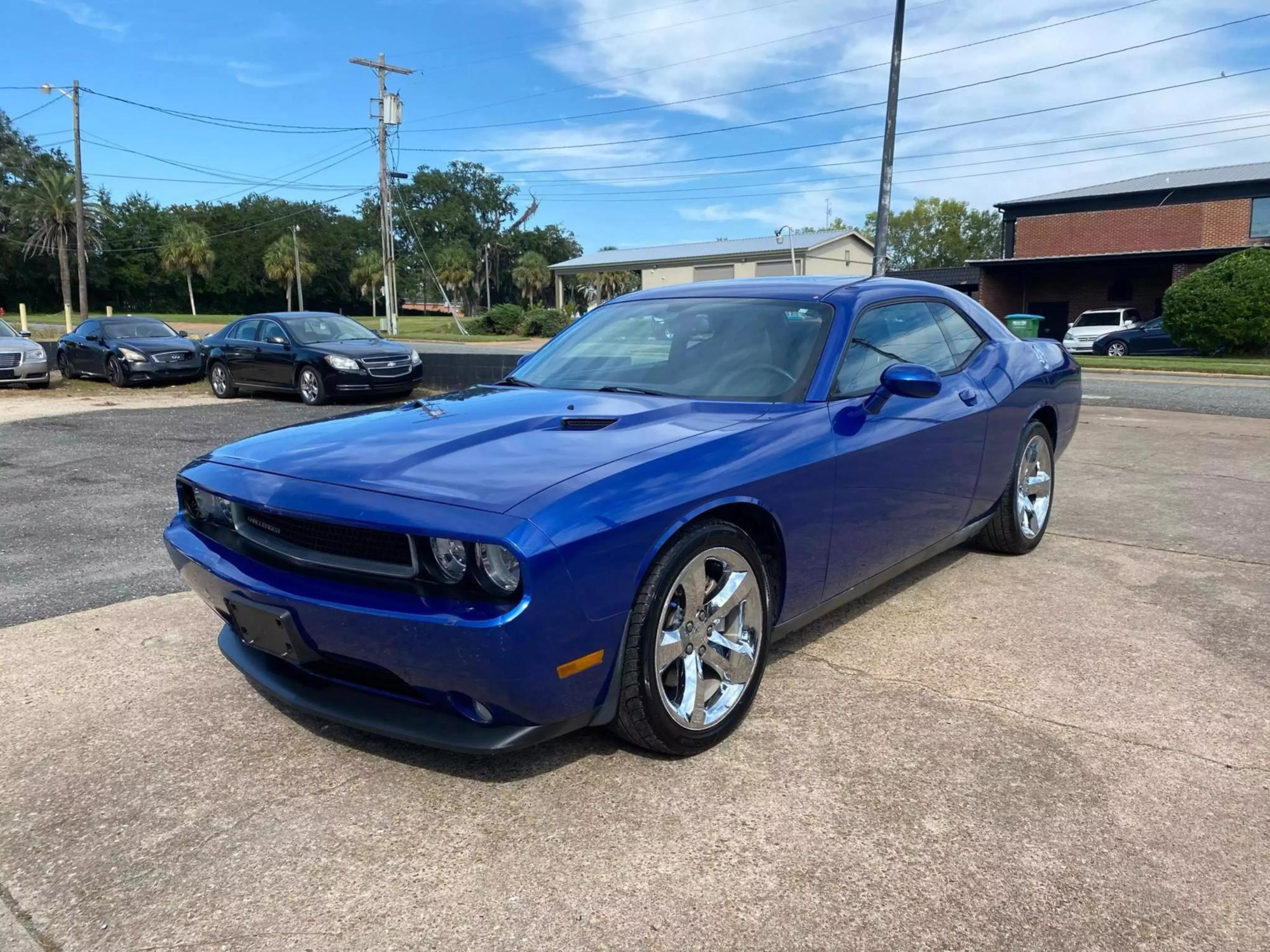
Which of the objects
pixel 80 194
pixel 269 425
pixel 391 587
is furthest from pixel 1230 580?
pixel 80 194

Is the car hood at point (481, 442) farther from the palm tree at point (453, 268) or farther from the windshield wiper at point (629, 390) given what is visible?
the palm tree at point (453, 268)

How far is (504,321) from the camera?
43.0m

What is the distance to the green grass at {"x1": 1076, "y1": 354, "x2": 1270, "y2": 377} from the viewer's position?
20.2 m

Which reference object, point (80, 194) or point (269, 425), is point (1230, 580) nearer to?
point (269, 425)

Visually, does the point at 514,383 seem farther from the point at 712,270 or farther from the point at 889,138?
the point at 712,270

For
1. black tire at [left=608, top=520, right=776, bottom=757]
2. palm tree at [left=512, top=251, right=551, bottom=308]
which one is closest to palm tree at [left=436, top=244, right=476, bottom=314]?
palm tree at [left=512, top=251, right=551, bottom=308]

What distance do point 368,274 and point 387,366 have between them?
6655 cm

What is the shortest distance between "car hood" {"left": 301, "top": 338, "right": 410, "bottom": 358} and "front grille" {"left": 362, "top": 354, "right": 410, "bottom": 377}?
61 mm

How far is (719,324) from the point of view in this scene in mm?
3881

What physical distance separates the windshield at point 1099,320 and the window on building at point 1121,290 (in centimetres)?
708

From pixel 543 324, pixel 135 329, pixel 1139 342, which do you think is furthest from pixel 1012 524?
pixel 543 324

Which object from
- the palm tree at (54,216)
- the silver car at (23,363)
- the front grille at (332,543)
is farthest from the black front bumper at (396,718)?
the palm tree at (54,216)

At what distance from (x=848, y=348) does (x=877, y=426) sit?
323mm

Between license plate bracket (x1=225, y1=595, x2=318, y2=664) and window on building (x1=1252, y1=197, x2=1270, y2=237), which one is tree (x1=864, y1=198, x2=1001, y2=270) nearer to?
window on building (x1=1252, y1=197, x2=1270, y2=237)
